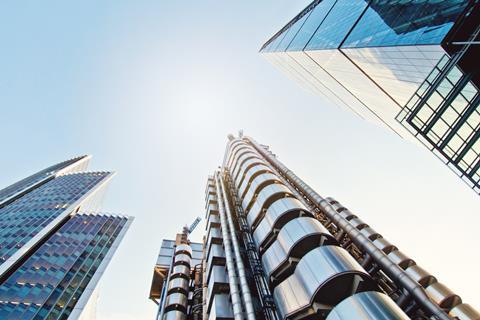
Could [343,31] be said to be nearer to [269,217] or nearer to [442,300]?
[269,217]

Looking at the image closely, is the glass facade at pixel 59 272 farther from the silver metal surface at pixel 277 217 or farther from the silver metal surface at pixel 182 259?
the silver metal surface at pixel 277 217

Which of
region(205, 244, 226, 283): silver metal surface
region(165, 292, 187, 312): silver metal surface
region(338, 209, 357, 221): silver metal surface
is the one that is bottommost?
region(165, 292, 187, 312): silver metal surface

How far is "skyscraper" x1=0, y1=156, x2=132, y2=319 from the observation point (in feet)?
137

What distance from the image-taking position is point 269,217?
21.0 metres

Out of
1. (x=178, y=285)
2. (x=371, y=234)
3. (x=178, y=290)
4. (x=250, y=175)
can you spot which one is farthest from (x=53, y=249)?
(x=371, y=234)

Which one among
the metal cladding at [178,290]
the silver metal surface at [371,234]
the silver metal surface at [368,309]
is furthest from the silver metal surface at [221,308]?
the silver metal surface at [371,234]

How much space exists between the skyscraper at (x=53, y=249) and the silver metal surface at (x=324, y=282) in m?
42.6

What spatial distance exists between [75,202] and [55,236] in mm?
14456

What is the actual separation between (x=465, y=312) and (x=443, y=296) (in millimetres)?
1794

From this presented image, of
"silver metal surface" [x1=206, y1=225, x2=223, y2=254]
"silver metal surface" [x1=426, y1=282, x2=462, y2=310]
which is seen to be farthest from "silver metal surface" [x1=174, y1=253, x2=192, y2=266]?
"silver metal surface" [x1=426, y1=282, x2=462, y2=310]

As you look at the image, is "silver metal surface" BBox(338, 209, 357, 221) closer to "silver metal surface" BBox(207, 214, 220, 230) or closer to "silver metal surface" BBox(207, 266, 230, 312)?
"silver metal surface" BBox(207, 214, 220, 230)

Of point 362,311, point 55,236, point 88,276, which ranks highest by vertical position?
point 55,236

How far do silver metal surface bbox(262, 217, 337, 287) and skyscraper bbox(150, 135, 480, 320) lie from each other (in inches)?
2.4

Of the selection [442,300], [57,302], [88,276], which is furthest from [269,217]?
Result: [88,276]
